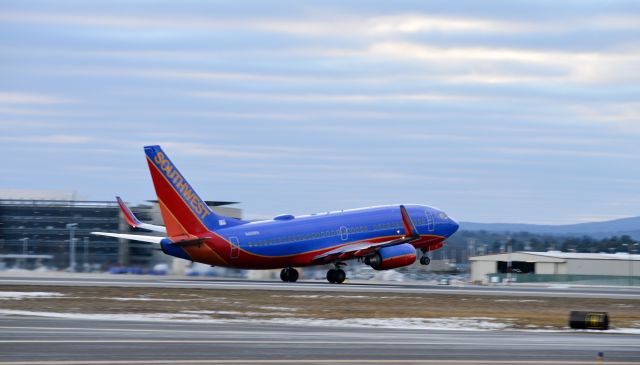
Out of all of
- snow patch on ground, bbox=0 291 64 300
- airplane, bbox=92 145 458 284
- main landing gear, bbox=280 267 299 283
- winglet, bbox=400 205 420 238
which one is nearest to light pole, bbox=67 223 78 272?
airplane, bbox=92 145 458 284

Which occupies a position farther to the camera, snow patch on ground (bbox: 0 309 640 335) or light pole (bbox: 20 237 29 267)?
light pole (bbox: 20 237 29 267)

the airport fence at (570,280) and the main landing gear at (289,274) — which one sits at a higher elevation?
the main landing gear at (289,274)

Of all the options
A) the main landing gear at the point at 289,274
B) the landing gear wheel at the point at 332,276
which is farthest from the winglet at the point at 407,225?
the main landing gear at the point at 289,274

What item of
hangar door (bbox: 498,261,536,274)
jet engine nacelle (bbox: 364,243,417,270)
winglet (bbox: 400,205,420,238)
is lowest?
hangar door (bbox: 498,261,536,274)

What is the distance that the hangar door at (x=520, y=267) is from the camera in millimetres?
112312

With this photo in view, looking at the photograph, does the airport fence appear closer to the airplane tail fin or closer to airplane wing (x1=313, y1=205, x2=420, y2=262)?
airplane wing (x1=313, y1=205, x2=420, y2=262)

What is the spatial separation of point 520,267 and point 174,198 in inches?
2185

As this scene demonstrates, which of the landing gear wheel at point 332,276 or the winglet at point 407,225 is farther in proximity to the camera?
the winglet at point 407,225

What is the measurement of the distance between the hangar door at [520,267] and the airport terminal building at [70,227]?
3028 cm

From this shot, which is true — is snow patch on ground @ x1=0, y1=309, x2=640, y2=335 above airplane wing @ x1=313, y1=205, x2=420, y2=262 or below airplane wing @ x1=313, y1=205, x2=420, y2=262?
below

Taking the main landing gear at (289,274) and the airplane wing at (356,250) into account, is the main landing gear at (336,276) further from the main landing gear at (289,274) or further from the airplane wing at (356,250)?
the main landing gear at (289,274)

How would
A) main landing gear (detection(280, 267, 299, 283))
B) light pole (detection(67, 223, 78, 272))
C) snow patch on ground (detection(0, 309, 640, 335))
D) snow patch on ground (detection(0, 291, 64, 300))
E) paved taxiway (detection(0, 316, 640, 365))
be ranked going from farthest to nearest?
light pole (detection(67, 223, 78, 272)), main landing gear (detection(280, 267, 299, 283)), snow patch on ground (detection(0, 291, 64, 300)), snow patch on ground (detection(0, 309, 640, 335)), paved taxiway (detection(0, 316, 640, 365))

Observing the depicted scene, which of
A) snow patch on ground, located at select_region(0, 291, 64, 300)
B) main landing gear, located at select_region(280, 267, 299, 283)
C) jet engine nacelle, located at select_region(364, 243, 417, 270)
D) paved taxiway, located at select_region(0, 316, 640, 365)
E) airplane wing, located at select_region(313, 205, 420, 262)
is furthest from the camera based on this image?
main landing gear, located at select_region(280, 267, 299, 283)

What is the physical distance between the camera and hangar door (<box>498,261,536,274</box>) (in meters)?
112
